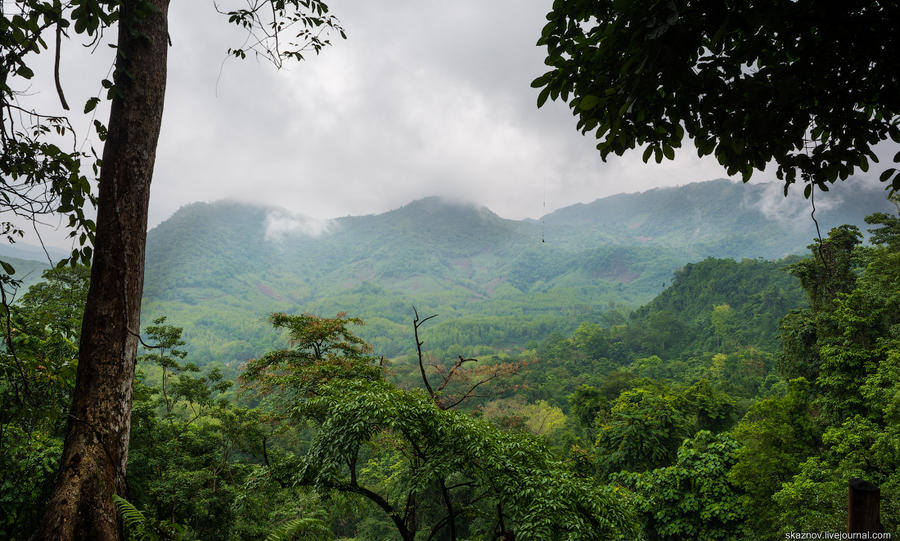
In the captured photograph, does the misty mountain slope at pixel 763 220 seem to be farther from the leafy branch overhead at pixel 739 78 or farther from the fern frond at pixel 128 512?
the fern frond at pixel 128 512

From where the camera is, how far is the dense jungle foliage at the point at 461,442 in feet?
12.5

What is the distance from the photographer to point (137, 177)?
2.07 meters

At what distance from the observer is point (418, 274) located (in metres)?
173

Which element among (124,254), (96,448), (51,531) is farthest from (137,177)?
(51,531)

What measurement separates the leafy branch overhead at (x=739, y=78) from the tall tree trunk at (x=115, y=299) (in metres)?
1.95

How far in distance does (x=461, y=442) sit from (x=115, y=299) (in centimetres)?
314

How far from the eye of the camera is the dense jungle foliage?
3.80 metres

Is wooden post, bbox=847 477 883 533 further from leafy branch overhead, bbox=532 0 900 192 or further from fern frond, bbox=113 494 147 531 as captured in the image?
fern frond, bbox=113 494 147 531

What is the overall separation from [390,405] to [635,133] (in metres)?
3.23

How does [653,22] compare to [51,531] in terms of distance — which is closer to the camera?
[653,22]

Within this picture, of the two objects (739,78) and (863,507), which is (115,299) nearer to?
(739,78)

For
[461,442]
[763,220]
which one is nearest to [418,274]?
[763,220]

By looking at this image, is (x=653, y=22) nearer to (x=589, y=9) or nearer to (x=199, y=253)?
(x=589, y=9)

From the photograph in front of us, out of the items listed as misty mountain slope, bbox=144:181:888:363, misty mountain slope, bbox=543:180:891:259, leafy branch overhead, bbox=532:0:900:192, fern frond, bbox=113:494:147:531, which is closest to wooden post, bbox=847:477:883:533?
leafy branch overhead, bbox=532:0:900:192
